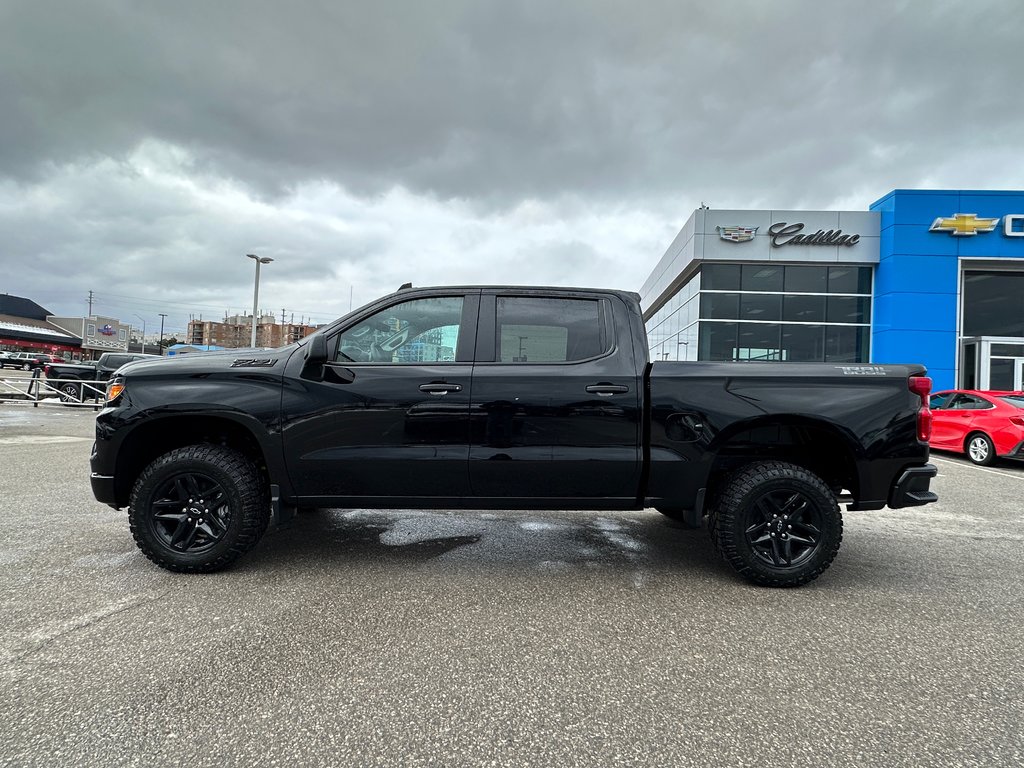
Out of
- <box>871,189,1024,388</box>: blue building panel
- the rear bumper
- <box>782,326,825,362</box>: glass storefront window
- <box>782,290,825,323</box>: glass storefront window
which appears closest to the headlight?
the rear bumper

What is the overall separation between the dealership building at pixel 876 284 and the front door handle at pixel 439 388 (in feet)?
68.7

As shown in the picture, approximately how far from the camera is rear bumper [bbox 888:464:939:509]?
3.50 meters

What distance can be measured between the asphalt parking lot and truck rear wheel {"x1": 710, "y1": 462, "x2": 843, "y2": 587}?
151 millimetres

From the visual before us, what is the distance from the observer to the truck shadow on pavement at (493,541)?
3.95 metres

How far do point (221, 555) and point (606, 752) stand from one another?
2.69 metres

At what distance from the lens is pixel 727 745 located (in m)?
1.99

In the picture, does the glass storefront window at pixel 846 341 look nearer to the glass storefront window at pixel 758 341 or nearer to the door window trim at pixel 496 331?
the glass storefront window at pixel 758 341

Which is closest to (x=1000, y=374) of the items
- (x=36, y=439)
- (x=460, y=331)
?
(x=460, y=331)

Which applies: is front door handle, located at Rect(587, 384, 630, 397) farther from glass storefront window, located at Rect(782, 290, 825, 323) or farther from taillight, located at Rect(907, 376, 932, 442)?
glass storefront window, located at Rect(782, 290, 825, 323)

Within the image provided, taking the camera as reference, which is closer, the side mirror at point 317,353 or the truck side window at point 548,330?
the side mirror at point 317,353

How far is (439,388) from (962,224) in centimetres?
2534

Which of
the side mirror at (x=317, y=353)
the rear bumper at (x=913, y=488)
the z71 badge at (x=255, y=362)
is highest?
the side mirror at (x=317, y=353)

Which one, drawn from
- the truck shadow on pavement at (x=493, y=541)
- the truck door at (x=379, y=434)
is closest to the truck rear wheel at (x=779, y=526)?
the truck shadow on pavement at (x=493, y=541)

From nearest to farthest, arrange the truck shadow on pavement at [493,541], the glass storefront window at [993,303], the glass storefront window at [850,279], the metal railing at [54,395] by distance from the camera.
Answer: the truck shadow on pavement at [493,541]
the metal railing at [54,395]
the glass storefront window at [993,303]
the glass storefront window at [850,279]
